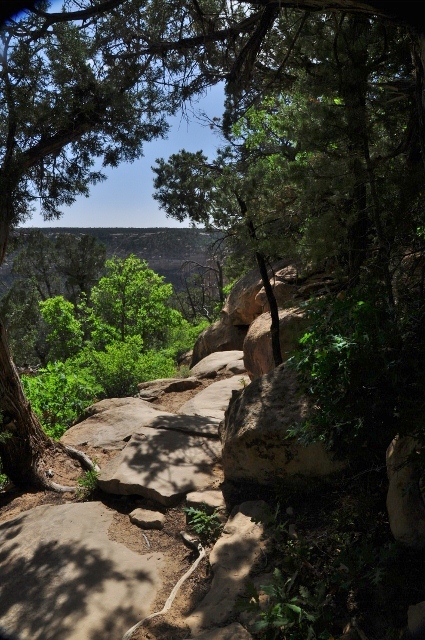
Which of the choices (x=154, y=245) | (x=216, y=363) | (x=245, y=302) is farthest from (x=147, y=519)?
(x=154, y=245)

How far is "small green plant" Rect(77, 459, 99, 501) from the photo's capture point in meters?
A: 5.99

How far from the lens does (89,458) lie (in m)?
6.98

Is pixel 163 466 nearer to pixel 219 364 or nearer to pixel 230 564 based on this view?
pixel 230 564

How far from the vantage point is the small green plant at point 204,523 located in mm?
4570

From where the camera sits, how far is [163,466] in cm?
589

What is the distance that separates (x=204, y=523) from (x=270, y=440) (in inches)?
33.0

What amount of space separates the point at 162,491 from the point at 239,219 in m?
3.75

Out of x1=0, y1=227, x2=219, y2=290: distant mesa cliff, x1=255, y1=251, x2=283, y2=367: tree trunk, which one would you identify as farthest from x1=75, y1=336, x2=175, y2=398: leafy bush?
x1=0, y1=227, x2=219, y2=290: distant mesa cliff

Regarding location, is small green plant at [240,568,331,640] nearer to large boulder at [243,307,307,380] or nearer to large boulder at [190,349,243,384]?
large boulder at [243,307,307,380]

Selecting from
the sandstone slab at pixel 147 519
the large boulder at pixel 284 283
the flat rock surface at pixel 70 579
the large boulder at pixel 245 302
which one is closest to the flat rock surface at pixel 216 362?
the large boulder at pixel 245 302

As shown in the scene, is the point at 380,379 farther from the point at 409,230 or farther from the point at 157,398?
the point at 157,398

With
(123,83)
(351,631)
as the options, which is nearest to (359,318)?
(351,631)

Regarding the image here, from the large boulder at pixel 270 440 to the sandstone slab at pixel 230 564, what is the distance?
319mm

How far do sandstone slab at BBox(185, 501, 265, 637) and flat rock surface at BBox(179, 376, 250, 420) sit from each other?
10.4 ft
